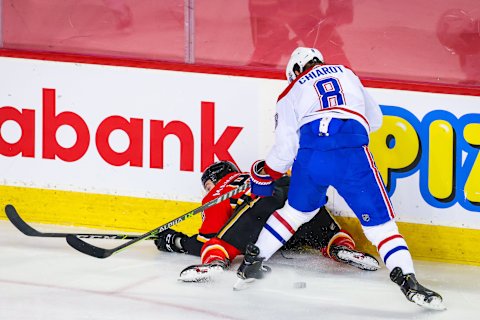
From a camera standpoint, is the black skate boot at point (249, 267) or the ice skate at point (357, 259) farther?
the ice skate at point (357, 259)

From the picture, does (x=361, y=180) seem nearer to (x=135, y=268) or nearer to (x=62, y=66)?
(x=135, y=268)

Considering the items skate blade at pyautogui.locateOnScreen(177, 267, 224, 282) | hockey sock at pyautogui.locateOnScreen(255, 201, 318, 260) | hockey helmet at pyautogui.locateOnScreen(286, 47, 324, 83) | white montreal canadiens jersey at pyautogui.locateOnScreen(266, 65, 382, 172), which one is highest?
hockey helmet at pyautogui.locateOnScreen(286, 47, 324, 83)

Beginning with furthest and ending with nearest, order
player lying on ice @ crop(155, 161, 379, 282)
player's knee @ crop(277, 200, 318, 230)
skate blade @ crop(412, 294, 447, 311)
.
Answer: player lying on ice @ crop(155, 161, 379, 282) < player's knee @ crop(277, 200, 318, 230) < skate blade @ crop(412, 294, 447, 311)

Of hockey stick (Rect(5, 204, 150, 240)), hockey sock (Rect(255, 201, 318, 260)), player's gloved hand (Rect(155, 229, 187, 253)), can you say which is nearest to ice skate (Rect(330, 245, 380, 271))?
hockey sock (Rect(255, 201, 318, 260))

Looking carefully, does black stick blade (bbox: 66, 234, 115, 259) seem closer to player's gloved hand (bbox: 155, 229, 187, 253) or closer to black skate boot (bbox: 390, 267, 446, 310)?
player's gloved hand (bbox: 155, 229, 187, 253)

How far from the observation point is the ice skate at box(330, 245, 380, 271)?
5129mm

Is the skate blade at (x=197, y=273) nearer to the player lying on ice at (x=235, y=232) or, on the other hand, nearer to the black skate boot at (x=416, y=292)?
the player lying on ice at (x=235, y=232)

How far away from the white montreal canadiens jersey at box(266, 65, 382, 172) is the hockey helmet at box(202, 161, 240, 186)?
684 mm

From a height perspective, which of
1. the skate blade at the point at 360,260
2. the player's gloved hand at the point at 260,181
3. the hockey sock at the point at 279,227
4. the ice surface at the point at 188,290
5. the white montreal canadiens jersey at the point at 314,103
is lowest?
the ice surface at the point at 188,290

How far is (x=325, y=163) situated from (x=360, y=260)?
0.69 m

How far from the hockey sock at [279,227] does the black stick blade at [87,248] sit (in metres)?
0.71

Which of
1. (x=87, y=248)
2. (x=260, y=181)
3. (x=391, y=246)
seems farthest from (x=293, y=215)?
(x=87, y=248)

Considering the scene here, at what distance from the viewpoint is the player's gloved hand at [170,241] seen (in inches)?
214

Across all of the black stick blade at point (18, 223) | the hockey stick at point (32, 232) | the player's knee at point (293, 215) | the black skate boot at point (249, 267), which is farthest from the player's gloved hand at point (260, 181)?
the black stick blade at point (18, 223)
